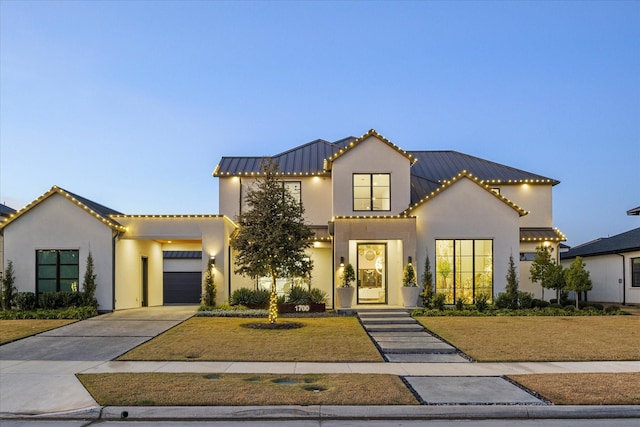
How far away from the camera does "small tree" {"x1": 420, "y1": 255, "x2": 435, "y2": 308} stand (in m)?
21.4

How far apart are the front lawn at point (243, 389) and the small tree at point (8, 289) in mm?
11995

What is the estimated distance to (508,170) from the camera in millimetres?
28906

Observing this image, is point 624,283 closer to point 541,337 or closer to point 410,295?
point 410,295

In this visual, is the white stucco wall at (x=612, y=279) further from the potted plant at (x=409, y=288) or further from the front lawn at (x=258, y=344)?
the front lawn at (x=258, y=344)

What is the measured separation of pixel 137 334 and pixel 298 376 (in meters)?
7.52

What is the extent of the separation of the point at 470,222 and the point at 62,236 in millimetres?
16471

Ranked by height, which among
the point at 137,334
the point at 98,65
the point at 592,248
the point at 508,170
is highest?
the point at 98,65

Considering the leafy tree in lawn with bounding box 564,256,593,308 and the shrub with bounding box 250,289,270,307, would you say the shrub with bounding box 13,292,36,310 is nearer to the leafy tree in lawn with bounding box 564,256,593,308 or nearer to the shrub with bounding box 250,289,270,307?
the shrub with bounding box 250,289,270,307

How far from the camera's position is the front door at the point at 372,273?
2281 cm

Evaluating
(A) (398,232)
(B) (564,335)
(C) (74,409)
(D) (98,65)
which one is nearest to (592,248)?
(A) (398,232)

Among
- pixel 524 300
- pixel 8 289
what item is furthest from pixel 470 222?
pixel 8 289

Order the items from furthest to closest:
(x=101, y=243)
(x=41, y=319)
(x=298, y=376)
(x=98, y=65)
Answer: (x=98, y=65) → (x=101, y=243) → (x=41, y=319) → (x=298, y=376)

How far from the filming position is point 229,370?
37.5 feet

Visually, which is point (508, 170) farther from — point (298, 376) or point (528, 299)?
point (298, 376)
